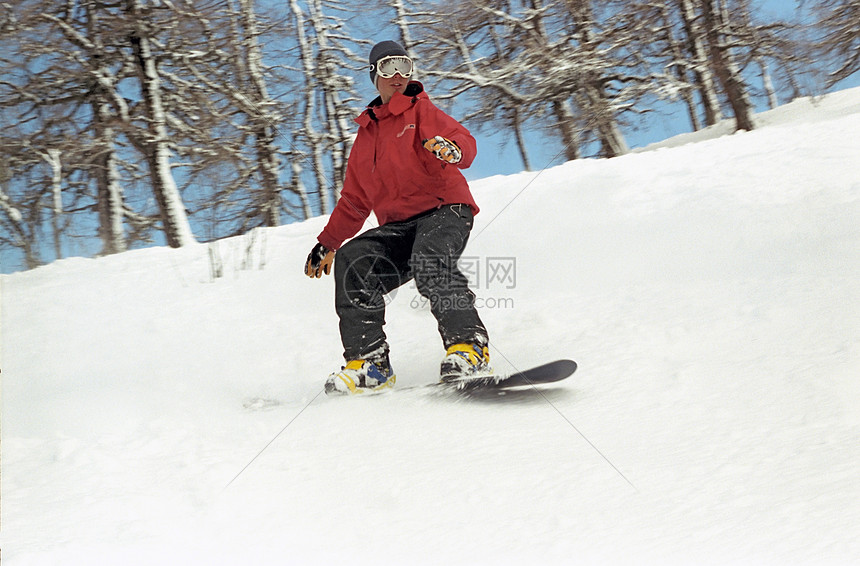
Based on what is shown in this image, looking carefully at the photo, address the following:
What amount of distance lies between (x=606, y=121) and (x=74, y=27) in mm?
8156

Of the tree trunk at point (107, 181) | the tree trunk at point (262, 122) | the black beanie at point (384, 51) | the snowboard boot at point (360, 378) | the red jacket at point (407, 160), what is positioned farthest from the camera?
the tree trunk at point (262, 122)

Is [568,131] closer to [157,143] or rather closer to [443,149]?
[157,143]

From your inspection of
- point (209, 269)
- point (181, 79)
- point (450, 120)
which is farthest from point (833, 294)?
point (181, 79)

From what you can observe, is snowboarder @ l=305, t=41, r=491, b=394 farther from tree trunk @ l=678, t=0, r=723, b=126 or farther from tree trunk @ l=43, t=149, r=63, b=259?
tree trunk @ l=678, t=0, r=723, b=126

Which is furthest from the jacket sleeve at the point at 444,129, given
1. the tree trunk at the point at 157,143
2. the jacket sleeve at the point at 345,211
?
the tree trunk at the point at 157,143

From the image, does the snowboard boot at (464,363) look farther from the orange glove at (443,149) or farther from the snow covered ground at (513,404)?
the orange glove at (443,149)

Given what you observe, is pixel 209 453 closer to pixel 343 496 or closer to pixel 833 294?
pixel 343 496

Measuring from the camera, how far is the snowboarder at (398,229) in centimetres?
260

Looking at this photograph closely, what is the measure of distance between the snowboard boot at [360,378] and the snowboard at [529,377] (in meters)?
0.43

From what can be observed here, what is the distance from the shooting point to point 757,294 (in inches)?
105

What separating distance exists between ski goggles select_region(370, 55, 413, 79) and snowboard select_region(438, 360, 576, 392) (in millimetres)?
1424

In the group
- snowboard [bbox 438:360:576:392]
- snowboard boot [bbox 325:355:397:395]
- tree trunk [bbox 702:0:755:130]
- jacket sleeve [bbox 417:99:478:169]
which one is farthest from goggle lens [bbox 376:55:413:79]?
tree trunk [bbox 702:0:755:130]

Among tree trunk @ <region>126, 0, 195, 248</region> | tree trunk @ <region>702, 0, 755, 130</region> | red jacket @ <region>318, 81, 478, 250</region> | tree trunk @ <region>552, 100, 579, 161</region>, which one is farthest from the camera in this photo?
tree trunk @ <region>552, 100, 579, 161</region>

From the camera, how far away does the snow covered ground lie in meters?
1.36
